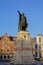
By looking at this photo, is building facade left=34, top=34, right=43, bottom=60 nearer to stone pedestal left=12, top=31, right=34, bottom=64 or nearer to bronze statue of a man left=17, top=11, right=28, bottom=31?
bronze statue of a man left=17, top=11, right=28, bottom=31

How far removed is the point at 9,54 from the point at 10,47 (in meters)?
2.33

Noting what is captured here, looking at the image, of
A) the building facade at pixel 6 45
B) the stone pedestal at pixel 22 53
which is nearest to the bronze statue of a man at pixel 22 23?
the stone pedestal at pixel 22 53

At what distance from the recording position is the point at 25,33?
35688mm

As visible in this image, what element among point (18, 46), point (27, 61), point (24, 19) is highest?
point (24, 19)

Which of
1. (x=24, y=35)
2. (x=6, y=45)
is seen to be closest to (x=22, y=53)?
(x=24, y=35)

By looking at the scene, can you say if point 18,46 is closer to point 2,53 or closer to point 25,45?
point 25,45

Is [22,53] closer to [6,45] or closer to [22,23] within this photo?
[22,23]

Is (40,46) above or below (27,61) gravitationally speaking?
above

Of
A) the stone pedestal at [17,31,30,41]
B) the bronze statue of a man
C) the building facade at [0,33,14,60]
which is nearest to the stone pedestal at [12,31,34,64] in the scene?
the stone pedestal at [17,31,30,41]

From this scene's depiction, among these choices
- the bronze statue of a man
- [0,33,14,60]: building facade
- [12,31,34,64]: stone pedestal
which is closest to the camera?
[12,31,34,64]: stone pedestal

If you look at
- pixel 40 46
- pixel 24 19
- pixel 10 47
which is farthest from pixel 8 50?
pixel 24 19

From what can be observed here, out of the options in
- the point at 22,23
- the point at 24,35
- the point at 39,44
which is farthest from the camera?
the point at 39,44

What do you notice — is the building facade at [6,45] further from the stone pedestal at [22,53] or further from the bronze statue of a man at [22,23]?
the stone pedestal at [22,53]

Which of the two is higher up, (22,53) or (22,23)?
(22,23)
